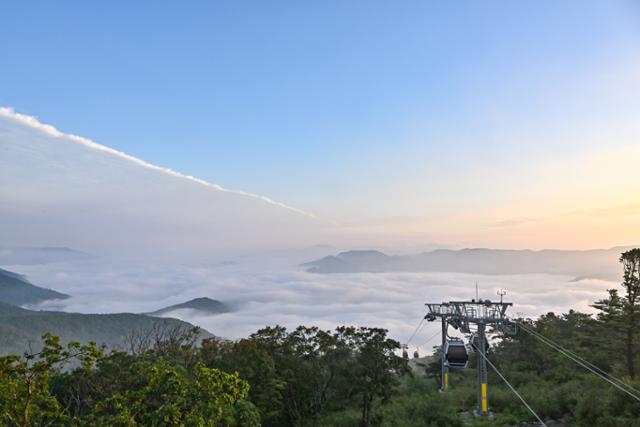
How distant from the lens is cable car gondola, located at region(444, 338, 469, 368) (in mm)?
28944

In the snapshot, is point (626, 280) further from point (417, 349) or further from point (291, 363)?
point (291, 363)

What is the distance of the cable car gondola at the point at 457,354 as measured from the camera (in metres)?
28.9

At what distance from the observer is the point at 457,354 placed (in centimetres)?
2900

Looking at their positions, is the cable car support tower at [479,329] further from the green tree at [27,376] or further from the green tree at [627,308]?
the green tree at [27,376]

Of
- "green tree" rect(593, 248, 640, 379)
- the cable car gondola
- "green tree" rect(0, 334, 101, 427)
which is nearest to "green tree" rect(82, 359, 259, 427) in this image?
"green tree" rect(0, 334, 101, 427)

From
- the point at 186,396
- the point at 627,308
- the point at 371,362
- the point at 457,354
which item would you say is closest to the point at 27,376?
the point at 186,396

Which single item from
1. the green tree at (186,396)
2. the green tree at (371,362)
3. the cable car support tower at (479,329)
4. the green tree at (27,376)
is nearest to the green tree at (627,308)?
the cable car support tower at (479,329)

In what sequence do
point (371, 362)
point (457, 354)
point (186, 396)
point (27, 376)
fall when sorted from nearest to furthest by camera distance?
point (27, 376) < point (186, 396) < point (457, 354) < point (371, 362)

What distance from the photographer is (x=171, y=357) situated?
31.4 metres

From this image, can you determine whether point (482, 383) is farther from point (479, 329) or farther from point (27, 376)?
point (27, 376)

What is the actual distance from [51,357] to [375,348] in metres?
22.6

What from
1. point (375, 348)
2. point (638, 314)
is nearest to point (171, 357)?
point (375, 348)

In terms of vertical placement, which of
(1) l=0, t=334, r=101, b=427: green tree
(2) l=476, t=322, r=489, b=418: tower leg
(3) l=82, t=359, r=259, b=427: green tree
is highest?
(1) l=0, t=334, r=101, b=427: green tree

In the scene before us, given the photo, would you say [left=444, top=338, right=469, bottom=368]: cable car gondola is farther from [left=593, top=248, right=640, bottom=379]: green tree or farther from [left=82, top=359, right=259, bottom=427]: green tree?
[left=82, top=359, right=259, bottom=427]: green tree
